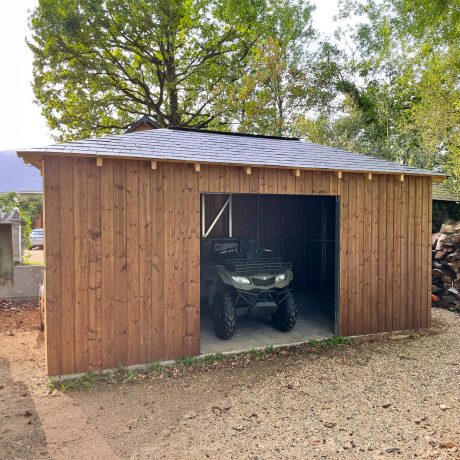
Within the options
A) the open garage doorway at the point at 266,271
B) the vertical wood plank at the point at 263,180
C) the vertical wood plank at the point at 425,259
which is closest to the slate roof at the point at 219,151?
the vertical wood plank at the point at 263,180

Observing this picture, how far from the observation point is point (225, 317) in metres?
5.53

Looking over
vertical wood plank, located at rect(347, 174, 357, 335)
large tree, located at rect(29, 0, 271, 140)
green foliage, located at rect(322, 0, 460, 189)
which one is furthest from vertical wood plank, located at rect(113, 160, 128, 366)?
large tree, located at rect(29, 0, 271, 140)

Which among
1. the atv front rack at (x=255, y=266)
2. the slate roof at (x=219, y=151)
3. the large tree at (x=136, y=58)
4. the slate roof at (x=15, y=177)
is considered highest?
the large tree at (x=136, y=58)

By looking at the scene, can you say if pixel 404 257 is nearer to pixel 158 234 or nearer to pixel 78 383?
pixel 158 234

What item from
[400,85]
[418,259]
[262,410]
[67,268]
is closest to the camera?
[262,410]

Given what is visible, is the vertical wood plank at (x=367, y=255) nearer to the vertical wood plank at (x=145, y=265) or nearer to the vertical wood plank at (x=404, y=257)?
the vertical wood plank at (x=404, y=257)

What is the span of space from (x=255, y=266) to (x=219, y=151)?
6.08 feet

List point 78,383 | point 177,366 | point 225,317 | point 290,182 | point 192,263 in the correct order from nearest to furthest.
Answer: point 78,383
point 177,366
point 192,263
point 290,182
point 225,317

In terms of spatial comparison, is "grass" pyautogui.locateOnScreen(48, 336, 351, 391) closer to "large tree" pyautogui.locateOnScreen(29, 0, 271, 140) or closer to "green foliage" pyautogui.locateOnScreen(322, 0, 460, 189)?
"green foliage" pyautogui.locateOnScreen(322, 0, 460, 189)

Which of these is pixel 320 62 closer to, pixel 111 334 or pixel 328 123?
pixel 328 123

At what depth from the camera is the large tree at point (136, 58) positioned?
1598cm

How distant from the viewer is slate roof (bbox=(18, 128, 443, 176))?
14.9ft

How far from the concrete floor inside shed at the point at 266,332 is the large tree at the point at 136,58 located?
508 inches

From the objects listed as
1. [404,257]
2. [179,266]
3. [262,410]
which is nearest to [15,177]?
[179,266]
